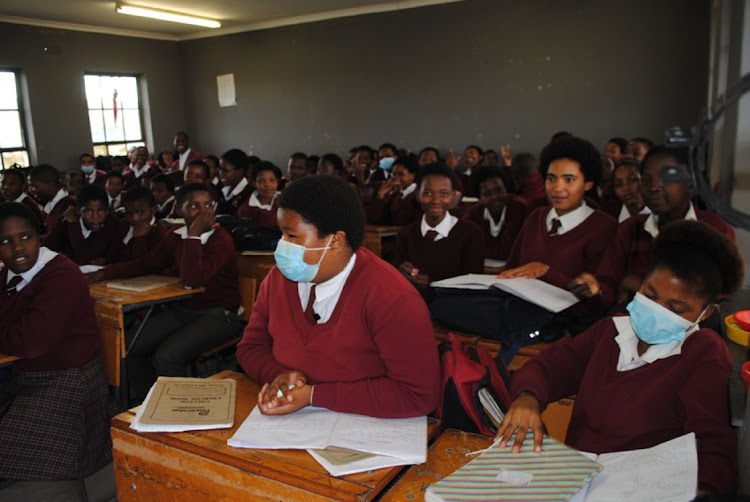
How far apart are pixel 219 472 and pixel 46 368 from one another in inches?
51.5

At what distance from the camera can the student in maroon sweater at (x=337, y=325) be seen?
1478 millimetres

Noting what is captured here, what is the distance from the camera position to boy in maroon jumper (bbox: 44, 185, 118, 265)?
12.5 feet

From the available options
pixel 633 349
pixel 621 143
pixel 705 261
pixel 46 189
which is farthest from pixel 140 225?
pixel 621 143

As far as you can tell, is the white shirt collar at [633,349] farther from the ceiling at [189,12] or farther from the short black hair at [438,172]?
the ceiling at [189,12]

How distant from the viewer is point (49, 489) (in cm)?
253

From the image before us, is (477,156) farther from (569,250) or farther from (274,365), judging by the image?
(274,365)

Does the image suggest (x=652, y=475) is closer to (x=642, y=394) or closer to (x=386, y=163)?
(x=642, y=394)

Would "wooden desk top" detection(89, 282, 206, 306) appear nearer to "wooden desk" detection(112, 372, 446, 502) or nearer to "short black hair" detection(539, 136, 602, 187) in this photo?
"wooden desk" detection(112, 372, 446, 502)

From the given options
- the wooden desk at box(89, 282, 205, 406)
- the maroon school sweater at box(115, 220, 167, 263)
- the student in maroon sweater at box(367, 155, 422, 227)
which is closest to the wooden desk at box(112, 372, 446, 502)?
the wooden desk at box(89, 282, 205, 406)

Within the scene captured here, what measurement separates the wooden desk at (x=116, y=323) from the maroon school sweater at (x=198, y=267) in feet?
0.60

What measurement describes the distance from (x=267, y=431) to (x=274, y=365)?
0.31m

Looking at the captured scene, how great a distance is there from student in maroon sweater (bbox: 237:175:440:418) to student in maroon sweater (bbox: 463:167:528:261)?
7.83 ft

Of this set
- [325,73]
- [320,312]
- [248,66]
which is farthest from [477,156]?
[320,312]

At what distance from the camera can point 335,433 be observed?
1.37 meters
